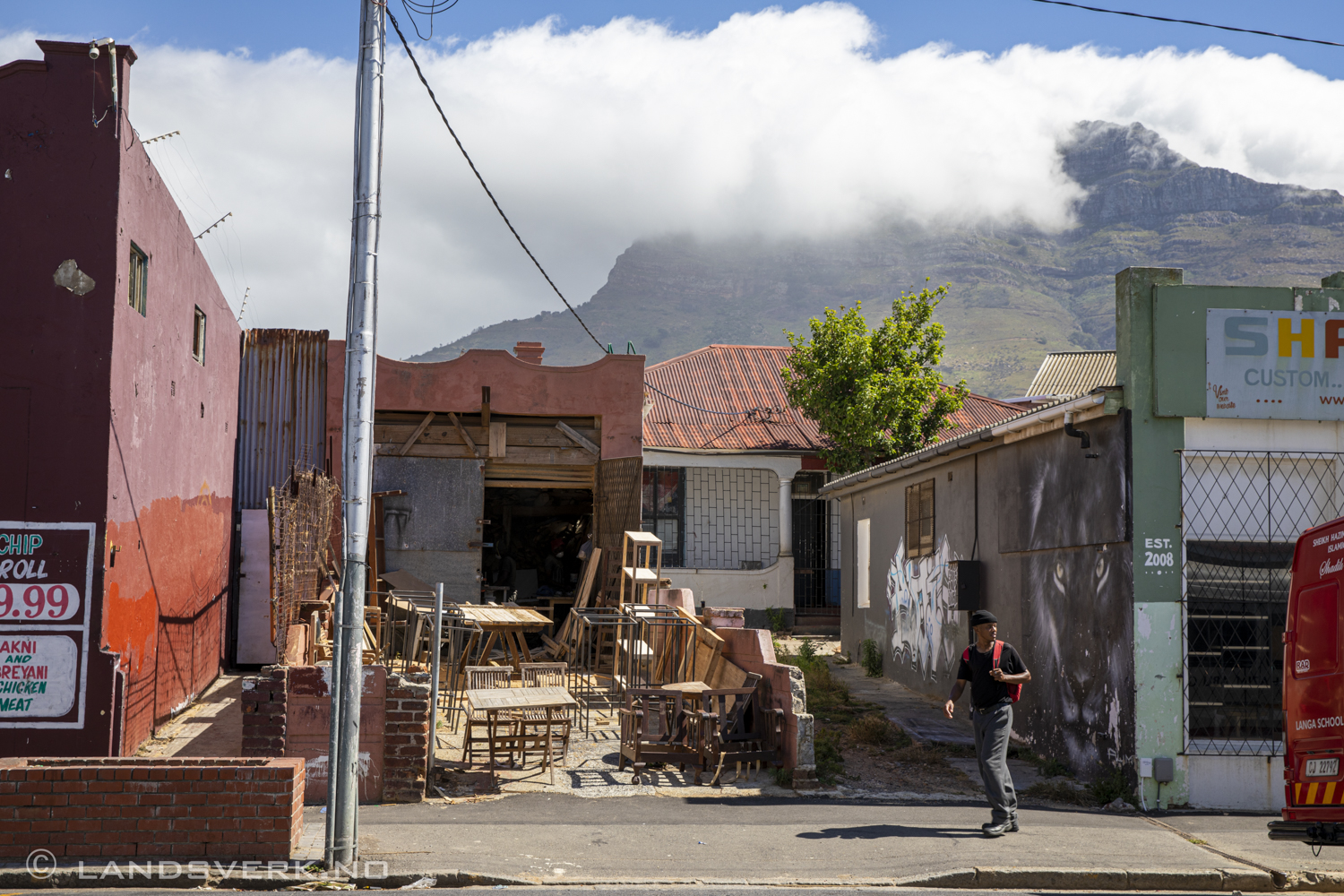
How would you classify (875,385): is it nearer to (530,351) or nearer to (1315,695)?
(530,351)

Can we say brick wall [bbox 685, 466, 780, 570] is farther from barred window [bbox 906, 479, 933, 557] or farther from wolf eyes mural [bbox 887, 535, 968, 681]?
barred window [bbox 906, 479, 933, 557]

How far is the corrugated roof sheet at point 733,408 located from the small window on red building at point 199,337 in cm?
1152

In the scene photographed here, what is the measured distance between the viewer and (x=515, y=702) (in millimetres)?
8906

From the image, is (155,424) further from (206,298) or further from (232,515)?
(232,515)

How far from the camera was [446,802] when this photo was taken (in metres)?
8.26

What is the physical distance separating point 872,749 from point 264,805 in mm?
6378

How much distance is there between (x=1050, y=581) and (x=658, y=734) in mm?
4294

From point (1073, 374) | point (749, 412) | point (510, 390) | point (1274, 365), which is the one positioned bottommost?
point (1274, 365)

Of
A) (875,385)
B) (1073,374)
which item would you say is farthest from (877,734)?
(1073,374)

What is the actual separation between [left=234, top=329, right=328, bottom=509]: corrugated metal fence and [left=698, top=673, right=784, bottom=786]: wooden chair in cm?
877

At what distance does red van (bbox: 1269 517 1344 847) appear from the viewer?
20.9 ft

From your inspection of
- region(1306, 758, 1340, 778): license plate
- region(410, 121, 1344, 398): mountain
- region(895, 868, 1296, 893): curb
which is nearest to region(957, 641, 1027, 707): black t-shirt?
region(895, 868, 1296, 893): curb

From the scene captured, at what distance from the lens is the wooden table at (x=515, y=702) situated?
881 cm

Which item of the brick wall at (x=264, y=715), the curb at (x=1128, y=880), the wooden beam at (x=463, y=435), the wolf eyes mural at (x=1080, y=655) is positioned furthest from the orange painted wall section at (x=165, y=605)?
the wolf eyes mural at (x=1080, y=655)
